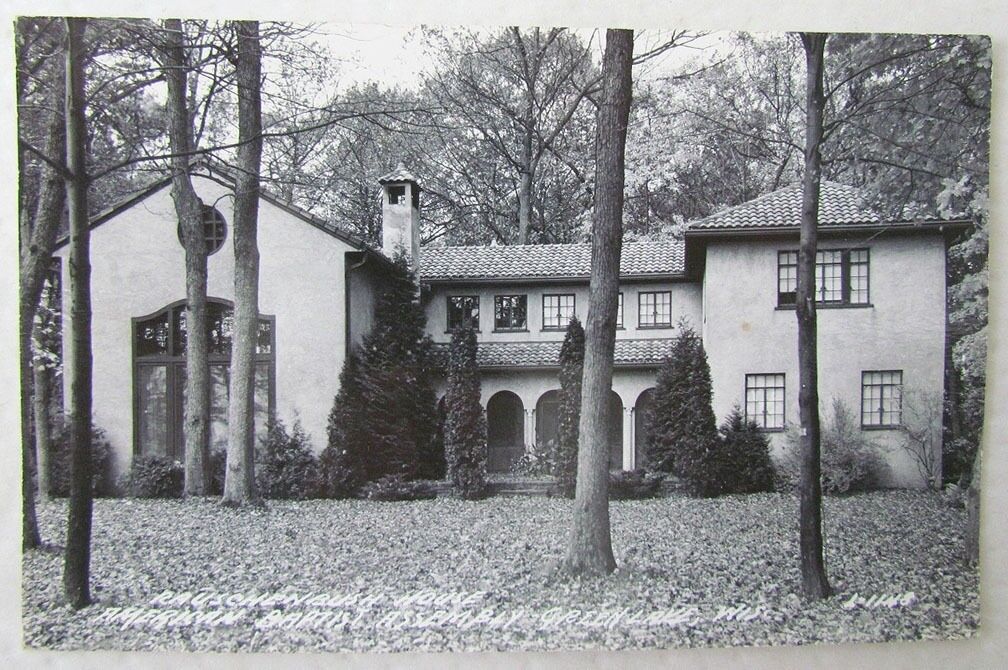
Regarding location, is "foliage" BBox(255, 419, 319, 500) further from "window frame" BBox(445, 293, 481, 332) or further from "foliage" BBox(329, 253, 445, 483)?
"window frame" BBox(445, 293, 481, 332)

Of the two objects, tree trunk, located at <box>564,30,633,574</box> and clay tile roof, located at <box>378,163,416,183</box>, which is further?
clay tile roof, located at <box>378,163,416,183</box>

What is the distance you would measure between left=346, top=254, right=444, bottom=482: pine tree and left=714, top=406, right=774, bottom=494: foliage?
1.44 metres

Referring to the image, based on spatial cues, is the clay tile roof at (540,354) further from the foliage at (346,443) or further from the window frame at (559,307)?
the foliage at (346,443)

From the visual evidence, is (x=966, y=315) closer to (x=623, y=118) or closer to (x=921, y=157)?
(x=921, y=157)

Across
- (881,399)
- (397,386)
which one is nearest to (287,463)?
(397,386)

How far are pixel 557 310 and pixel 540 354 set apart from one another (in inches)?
9.5

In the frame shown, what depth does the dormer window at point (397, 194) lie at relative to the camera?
12.1 ft

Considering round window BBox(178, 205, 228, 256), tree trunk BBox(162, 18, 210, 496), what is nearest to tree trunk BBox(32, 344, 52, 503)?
tree trunk BBox(162, 18, 210, 496)

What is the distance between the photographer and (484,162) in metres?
3.65

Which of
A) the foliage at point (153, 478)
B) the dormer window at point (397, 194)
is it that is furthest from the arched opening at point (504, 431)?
the foliage at point (153, 478)

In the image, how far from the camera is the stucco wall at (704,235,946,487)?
3557 millimetres

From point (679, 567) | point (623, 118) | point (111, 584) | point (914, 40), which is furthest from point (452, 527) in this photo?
point (914, 40)

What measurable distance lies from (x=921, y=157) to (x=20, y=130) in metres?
4.48

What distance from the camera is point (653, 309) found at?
11.9 feet
